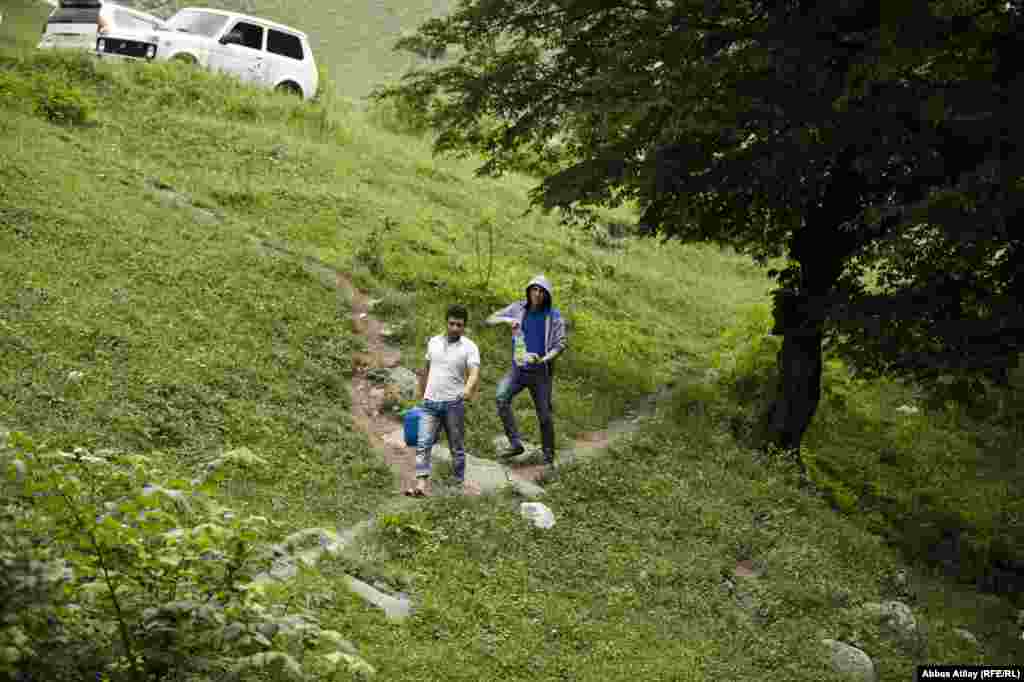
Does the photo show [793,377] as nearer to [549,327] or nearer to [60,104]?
[549,327]

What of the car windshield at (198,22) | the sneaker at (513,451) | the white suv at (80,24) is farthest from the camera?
the car windshield at (198,22)

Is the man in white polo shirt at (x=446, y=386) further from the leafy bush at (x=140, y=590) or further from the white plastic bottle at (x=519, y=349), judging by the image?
the leafy bush at (x=140, y=590)

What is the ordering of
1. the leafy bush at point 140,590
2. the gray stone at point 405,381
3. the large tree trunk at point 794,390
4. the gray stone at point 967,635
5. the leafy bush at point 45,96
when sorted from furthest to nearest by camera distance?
1. the leafy bush at point 45,96
2. the large tree trunk at point 794,390
3. the gray stone at point 405,381
4. the gray stone at point 967,635
5. the leafy bush at point 140,590

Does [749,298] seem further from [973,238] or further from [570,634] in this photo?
[570,634]

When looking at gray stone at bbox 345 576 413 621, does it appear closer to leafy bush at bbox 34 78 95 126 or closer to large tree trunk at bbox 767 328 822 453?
large tree trunk at bbox 767 328 822 453

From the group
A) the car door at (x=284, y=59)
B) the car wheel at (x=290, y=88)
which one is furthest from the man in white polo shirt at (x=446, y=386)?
the car door at (x=284, y=59)

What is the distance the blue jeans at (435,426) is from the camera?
35.3 feet

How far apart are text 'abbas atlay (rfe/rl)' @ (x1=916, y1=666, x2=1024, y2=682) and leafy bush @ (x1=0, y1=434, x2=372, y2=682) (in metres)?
6.80

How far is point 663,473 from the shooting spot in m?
13.3

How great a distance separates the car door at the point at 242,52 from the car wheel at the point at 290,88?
0.51 metres

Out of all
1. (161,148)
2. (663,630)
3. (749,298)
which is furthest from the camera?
(749,298)

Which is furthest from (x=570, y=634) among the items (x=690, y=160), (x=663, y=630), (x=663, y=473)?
(x=690, y=160)

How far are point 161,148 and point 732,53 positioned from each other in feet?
39.4

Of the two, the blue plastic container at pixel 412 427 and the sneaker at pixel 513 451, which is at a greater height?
the blue plastic container at pixel 412 427
